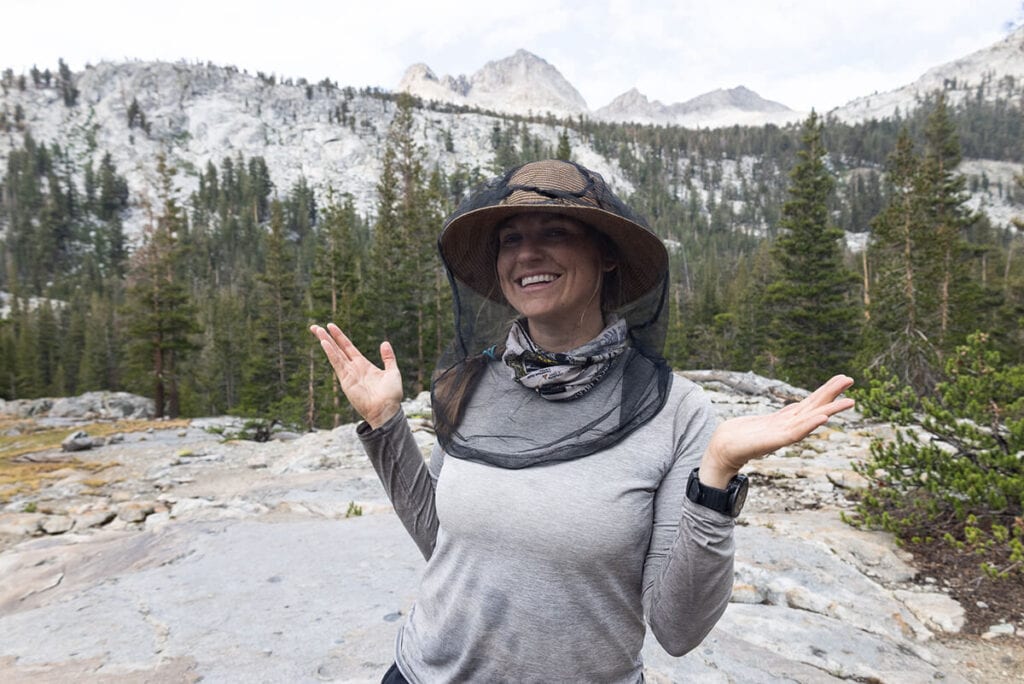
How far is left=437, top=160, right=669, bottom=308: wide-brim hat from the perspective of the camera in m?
1.58

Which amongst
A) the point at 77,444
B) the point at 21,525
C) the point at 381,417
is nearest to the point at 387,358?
the point at 381,417

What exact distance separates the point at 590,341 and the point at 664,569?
659 mm

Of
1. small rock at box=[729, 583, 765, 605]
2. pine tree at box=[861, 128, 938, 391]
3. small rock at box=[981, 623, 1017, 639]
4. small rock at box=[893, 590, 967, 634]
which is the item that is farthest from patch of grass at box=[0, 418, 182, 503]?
pine tree at box=[861, 128, 938, 391]

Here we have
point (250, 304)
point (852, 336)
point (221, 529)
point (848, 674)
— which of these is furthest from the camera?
point (250, 304)

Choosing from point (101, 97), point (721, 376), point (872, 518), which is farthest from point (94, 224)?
point (872, 518)

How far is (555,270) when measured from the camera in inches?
65.1

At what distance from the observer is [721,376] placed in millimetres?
17656

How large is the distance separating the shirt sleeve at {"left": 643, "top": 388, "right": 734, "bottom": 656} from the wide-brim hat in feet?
1.67

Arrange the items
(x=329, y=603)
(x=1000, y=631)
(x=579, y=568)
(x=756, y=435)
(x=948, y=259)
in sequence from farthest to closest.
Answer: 1. (x=948, y=259)
2. (x=1000, y=631)
3. (x=329, y=603)
4. (x=579, y=568)
5. (x=756, y=435)

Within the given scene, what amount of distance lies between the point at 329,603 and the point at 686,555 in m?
3.07

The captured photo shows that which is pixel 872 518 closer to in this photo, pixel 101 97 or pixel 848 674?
pixel 848 674

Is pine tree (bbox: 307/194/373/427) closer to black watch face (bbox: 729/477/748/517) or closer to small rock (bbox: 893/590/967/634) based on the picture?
small rock (bbox: 893/590/967/634)

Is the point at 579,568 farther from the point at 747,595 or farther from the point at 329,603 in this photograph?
the point at 747,595

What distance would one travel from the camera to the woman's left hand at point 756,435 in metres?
1.15
